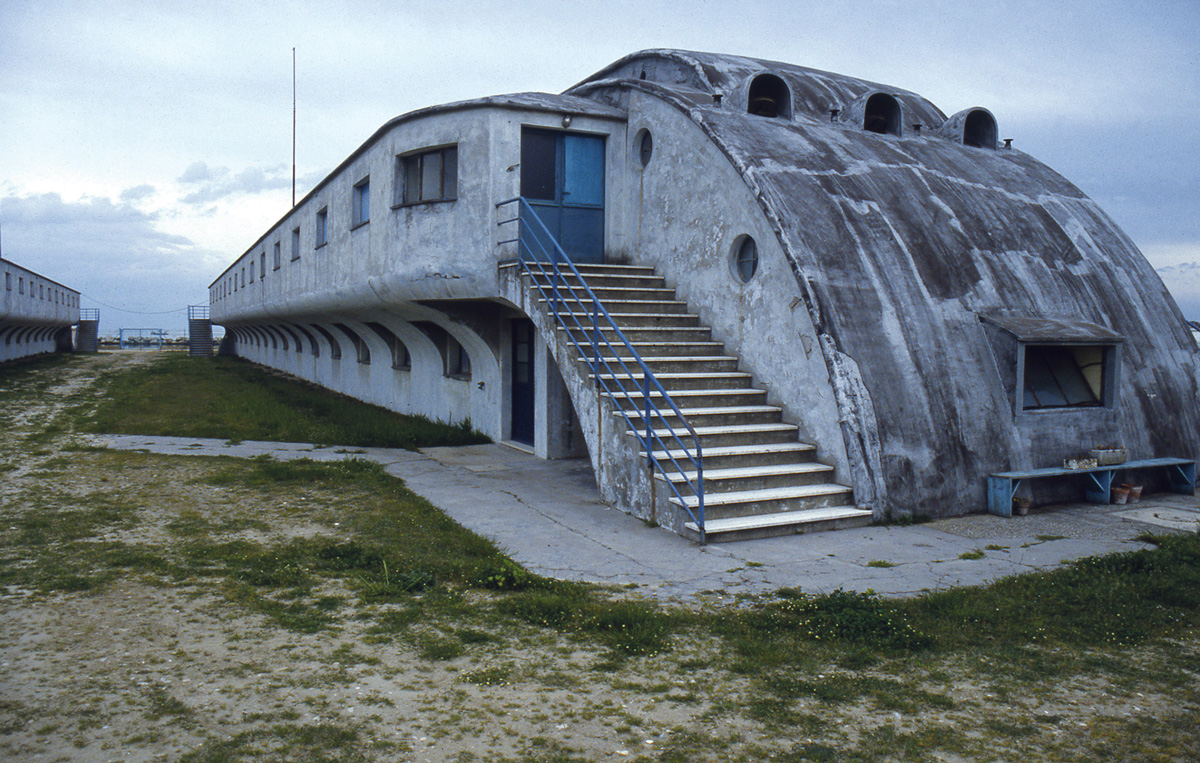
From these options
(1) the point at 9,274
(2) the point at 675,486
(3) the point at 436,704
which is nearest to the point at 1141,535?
(2) the point at 675,486

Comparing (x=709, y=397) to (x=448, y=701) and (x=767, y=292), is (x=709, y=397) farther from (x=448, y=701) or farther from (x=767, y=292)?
(x=448, y=701)

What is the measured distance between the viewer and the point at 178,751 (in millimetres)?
3660

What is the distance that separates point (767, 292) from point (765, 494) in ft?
9.18

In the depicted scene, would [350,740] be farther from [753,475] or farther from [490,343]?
[490,343]

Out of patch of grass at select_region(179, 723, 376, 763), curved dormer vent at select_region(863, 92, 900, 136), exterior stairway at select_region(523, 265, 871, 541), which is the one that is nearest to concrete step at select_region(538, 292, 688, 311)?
exterior stairway at select_region(523, 265, 871, 541)

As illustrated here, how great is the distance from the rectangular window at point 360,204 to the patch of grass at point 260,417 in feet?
13.2

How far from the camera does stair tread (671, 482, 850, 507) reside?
7926mm

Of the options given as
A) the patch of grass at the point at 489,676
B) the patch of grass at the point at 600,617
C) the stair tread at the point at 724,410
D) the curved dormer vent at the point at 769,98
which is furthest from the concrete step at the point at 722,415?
the curved dormer vent at the point at 769,98

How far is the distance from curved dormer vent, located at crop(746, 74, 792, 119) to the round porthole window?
5.35ft

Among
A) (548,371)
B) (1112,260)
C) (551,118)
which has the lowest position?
(548,371)

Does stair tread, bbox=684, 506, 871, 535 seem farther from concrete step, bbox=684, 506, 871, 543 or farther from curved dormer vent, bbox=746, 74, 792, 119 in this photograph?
curved dormer vent, bbox=746, 74, 792, 119

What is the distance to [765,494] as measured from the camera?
8328 millimetres

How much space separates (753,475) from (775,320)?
7.46 ft

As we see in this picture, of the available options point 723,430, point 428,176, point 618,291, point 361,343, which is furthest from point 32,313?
point 723,430
